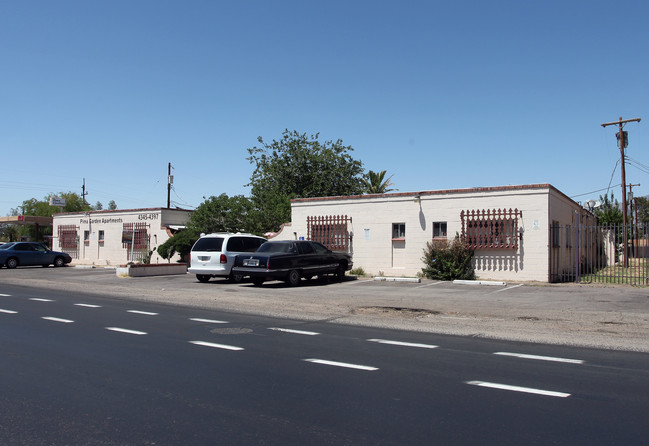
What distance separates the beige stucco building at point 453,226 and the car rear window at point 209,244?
5486 millimetres

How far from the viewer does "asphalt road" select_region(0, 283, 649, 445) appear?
4531 millimetres

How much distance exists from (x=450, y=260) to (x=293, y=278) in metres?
6.04

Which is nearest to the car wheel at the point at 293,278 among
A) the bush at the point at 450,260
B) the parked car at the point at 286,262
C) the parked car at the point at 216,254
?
the parked car at the point at 286,262

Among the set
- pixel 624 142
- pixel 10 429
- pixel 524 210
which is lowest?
pixel 10 429

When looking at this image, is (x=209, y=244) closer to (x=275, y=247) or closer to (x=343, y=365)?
(x=275, y=247)

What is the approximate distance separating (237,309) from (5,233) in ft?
246

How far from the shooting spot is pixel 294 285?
19.0 m

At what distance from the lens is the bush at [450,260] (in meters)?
20.2

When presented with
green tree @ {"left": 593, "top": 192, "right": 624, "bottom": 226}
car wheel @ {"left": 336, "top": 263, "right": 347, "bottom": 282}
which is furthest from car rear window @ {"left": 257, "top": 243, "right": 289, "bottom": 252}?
green tree @ {"left": 593, "top": 192, "right": 624, "bottom": 226}

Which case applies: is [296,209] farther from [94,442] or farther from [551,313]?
[94,442]

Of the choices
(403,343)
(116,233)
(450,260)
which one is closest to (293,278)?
(450,260)

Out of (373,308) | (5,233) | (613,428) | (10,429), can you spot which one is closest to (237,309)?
(373,308)

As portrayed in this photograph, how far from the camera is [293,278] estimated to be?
743 inches

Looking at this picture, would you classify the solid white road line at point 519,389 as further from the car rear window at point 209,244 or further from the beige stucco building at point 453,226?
the car rear window at point 209,244
